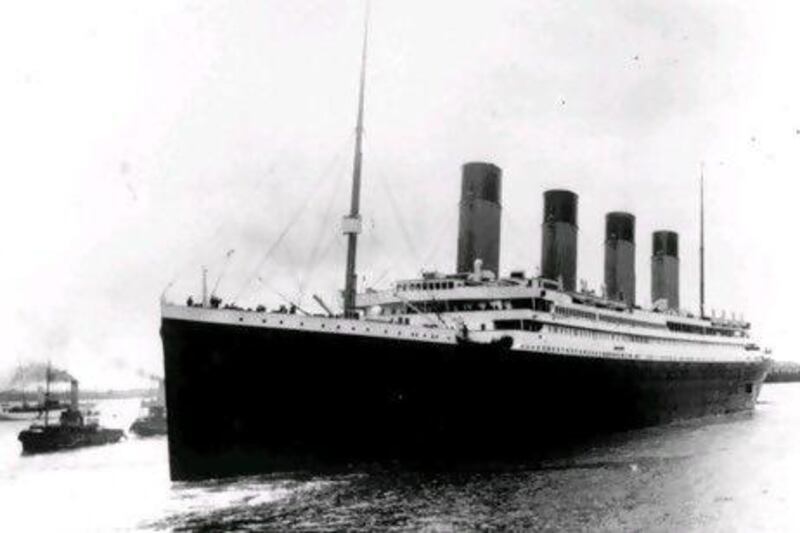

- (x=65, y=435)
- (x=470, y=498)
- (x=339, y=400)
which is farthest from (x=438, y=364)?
(x=65, y=435)

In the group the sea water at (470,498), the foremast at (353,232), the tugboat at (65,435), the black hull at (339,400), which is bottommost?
the tugboat at (65,435)

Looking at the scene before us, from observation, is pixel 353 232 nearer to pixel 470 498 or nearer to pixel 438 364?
pixel 438 364

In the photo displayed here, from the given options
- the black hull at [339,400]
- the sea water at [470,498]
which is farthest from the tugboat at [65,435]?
the black hull at [339,400]

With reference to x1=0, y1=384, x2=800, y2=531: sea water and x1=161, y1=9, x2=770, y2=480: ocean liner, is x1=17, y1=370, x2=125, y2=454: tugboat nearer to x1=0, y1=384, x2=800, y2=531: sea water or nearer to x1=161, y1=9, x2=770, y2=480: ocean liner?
x1=0, y1=384, x2=800, y2=531: sea water

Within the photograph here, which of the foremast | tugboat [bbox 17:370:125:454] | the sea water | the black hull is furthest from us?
tugboat [bbox 17:370:125:454]

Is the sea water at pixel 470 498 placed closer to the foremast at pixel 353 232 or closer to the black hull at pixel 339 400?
the black hull at pixel 339 400

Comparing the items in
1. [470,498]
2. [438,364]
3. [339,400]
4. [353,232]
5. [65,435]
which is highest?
[353,232]

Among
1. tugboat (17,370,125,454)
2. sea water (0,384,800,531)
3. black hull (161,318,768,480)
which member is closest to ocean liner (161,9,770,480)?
black hull (161,318,768,480)
